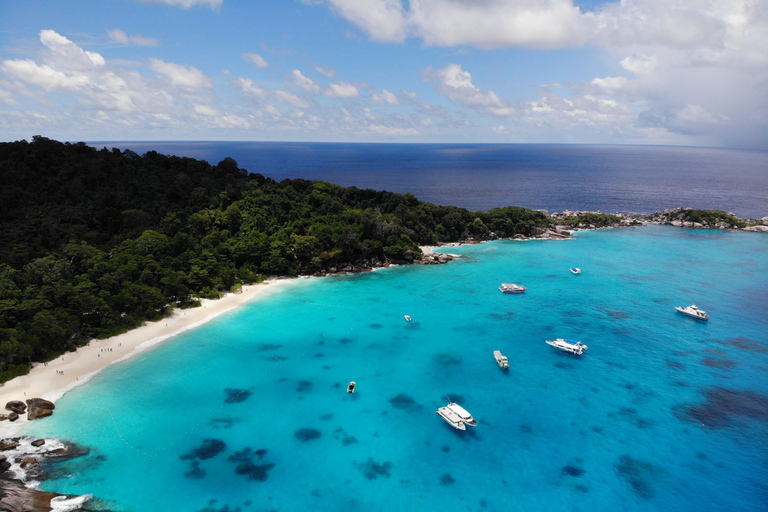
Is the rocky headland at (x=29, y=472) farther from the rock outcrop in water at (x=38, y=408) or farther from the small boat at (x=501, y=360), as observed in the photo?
the small boat at (x=501, y=360)

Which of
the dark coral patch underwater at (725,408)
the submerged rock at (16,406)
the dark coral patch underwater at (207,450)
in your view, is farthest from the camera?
the dark coral patch underwater at (725,408)

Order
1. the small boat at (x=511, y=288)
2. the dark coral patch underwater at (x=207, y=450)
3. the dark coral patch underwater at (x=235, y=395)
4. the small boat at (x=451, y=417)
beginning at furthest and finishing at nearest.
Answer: the small boat at (x=511, y=288) → the dark coral patch underwater at (x=235, y=395) → the small boat at (x=451, y=417) → the dark coral patch underwater at (x=207, y=450)

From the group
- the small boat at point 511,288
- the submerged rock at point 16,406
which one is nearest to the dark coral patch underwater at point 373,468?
the submerged rock at point 16,406

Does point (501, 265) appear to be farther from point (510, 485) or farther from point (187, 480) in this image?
point (187, 480)

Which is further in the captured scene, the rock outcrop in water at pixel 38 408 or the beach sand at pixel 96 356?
the beach sand at pixel 96 356

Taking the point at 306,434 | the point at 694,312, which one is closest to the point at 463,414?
the point at 306,434

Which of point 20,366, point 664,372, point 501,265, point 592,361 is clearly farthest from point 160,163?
point 664,372

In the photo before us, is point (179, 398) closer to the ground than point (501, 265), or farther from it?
closer to the ground

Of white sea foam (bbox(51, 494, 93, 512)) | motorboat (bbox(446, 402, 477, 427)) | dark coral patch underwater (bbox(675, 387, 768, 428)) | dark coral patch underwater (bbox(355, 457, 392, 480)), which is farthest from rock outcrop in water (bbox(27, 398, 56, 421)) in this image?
dark coral patch underwater (bbox(675, 387, 768, 428))
